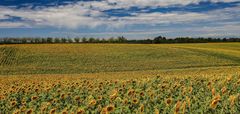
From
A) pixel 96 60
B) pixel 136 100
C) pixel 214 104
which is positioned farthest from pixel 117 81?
pixel 96 60

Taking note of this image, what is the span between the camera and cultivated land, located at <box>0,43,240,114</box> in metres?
5.19

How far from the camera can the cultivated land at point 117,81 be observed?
17.0ft

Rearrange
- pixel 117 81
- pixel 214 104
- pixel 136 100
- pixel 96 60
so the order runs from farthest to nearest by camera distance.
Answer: pixel 96 60 → pixel 117 81 → pixel 136 100 → pixel 214 104

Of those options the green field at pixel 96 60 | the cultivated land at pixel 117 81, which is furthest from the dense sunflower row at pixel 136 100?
the green field at pixel 96 60

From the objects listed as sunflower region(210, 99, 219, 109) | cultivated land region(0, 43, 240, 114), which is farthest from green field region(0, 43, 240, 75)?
sunflower region(210, 99, 219, 109)

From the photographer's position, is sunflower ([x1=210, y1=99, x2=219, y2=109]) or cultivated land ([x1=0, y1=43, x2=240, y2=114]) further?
cultivated land ([x1=0, y1=43, x2=240, y2=114])

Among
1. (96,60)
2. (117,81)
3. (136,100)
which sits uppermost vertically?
(136,100)

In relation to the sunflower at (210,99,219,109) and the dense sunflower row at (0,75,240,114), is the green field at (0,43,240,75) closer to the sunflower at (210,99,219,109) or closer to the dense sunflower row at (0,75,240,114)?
the dense sunflower row at (0,75,240,114)

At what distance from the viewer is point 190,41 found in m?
119

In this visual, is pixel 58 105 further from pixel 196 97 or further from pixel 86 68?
pixel 86 68

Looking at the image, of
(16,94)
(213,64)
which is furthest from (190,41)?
(16,94)

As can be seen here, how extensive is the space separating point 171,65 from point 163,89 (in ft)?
158

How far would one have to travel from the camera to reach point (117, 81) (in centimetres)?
893

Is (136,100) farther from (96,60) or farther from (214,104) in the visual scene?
(96,60)
